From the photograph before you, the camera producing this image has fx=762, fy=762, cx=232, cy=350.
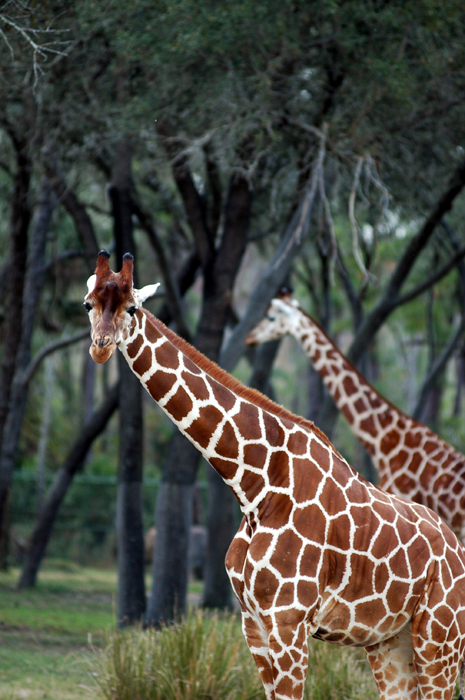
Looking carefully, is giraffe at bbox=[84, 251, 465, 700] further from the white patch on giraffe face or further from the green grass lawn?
the white patch on giraffe face

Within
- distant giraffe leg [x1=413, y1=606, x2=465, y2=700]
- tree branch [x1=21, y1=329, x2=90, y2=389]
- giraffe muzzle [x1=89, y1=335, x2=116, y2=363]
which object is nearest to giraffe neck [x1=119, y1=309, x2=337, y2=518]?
giraffe muzzle [x1=89, y1=335, x2=116, y2=363]

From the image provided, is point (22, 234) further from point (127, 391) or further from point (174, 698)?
point (174, 698)

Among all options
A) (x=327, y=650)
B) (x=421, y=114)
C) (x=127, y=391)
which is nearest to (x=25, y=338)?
(x=127, y=391)

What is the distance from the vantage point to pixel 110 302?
3477 millimetres

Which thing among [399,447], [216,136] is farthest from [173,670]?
[216,136]

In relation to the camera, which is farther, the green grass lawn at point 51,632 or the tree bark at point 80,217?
the tree bark at point 80,217

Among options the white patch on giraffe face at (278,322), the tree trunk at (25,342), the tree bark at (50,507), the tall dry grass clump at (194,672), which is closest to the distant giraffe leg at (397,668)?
the tall dry grass clump at (194,672)

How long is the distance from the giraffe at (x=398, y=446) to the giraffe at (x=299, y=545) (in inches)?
109

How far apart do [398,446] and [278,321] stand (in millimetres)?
1822

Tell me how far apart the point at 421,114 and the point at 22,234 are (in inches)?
202

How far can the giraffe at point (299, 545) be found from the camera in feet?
12.0

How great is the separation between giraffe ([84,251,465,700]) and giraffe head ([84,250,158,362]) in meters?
0.04

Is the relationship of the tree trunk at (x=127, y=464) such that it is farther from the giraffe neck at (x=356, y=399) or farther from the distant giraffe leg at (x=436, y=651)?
the distant giraffe leg at (x=436, y=651)

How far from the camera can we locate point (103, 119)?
848cm
